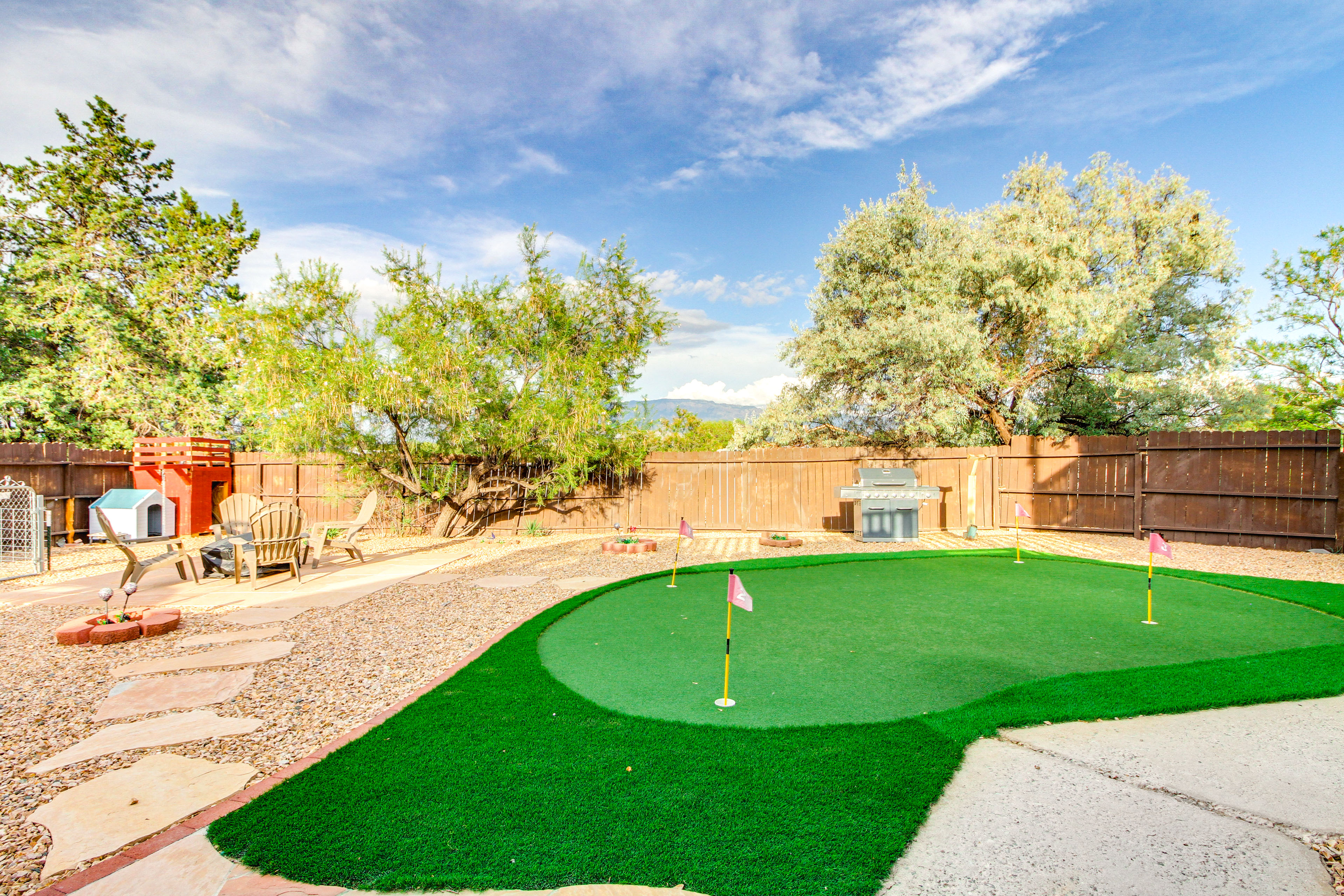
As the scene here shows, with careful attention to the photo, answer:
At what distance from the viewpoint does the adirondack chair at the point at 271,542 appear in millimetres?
7168

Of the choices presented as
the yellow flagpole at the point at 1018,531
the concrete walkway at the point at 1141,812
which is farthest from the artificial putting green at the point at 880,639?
the yellow flagpole at the point at 1018,531

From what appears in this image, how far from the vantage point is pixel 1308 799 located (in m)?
2.47

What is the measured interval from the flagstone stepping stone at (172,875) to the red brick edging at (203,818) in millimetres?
35

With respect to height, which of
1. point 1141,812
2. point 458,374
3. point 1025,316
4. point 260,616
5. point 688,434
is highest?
point 1025,316

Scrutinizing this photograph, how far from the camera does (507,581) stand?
7531 mm

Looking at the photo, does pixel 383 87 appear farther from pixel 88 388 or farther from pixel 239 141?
pixel 88 388

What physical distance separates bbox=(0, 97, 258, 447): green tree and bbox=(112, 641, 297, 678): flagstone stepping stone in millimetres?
11114

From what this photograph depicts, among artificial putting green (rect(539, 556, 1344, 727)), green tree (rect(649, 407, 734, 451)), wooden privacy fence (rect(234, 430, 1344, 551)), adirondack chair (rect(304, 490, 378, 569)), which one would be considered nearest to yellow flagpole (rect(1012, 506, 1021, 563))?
wooden privacy fence (rect(234, 430, 1344, 551))

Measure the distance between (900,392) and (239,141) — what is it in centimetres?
1268

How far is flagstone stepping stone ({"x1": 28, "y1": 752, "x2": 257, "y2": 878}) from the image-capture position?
2244 mm

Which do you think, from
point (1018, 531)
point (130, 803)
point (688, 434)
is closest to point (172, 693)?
point (130, 803)

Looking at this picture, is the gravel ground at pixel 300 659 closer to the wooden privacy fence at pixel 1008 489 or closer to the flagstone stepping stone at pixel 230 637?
the flagstone stepping stone at pixel 230 637

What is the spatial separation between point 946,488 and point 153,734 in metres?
11.9

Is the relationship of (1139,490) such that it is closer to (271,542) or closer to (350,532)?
(350,532)
